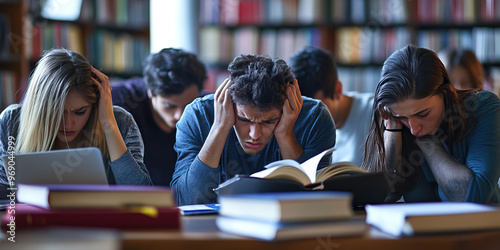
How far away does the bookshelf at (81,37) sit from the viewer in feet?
10.7

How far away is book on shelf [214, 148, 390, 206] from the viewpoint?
1099 mm

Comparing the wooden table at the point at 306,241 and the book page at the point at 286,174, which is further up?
the book page at the point at 286,174

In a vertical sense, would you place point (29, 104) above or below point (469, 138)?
above

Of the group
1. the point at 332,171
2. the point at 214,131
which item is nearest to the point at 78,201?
the point at 332,171

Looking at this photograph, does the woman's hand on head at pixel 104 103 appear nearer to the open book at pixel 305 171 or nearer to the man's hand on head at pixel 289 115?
the man's hand on head at pixel 289 115

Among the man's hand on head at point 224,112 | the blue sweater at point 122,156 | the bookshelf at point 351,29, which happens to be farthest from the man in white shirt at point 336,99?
the bookshelf at point 351,29

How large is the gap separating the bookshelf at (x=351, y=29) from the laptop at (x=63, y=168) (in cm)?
297

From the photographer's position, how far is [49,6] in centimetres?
340

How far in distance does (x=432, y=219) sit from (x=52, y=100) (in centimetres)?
113

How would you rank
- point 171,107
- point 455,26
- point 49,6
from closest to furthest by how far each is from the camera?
point 171,107 < point 49,6 < point 455,26

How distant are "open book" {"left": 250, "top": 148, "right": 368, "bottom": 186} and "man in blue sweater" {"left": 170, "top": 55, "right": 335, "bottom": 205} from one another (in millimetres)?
340

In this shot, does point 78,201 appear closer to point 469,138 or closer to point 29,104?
point 29,104

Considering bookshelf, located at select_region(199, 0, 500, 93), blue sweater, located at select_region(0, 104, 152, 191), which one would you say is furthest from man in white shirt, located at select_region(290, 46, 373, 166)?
bookshelf, located at select_region(199, 0, 500, 93)

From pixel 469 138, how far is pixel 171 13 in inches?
82.6
